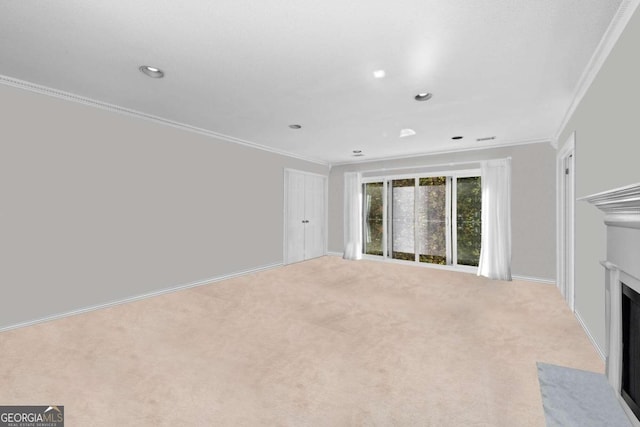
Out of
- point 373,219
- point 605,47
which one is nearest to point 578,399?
point 605,47

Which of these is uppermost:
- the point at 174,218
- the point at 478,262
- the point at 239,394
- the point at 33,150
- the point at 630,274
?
the point at 33,150

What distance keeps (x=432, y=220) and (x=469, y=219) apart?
2.29ft

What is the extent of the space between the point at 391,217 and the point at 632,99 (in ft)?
15.9

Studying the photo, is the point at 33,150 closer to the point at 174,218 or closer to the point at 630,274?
the point at 174,218

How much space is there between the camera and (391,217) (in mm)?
6508

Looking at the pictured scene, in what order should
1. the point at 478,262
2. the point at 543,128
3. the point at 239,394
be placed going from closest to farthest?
the point at 239,394 < the point at 543,128 < the point at 478,262

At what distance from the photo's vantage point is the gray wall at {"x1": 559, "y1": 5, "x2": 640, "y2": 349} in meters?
1.74

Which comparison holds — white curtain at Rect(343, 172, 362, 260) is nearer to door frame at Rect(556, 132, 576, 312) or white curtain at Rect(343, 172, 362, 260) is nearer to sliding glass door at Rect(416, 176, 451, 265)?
sliding glass door at Rect(416, 176, 451, 265)

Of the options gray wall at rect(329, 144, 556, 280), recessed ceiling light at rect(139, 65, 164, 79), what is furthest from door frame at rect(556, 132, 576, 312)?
recessed ceiling light at rect(139, 65, 164, 79)

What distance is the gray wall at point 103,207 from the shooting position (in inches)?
112

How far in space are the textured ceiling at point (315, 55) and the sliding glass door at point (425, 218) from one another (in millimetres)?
1996

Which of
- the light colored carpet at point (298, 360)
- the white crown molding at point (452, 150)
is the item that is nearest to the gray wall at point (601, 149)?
the light colored carpet at point (298, 360)

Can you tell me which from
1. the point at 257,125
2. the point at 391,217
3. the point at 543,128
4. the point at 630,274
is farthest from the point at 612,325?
the point at 391,217

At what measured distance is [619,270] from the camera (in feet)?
5.61
